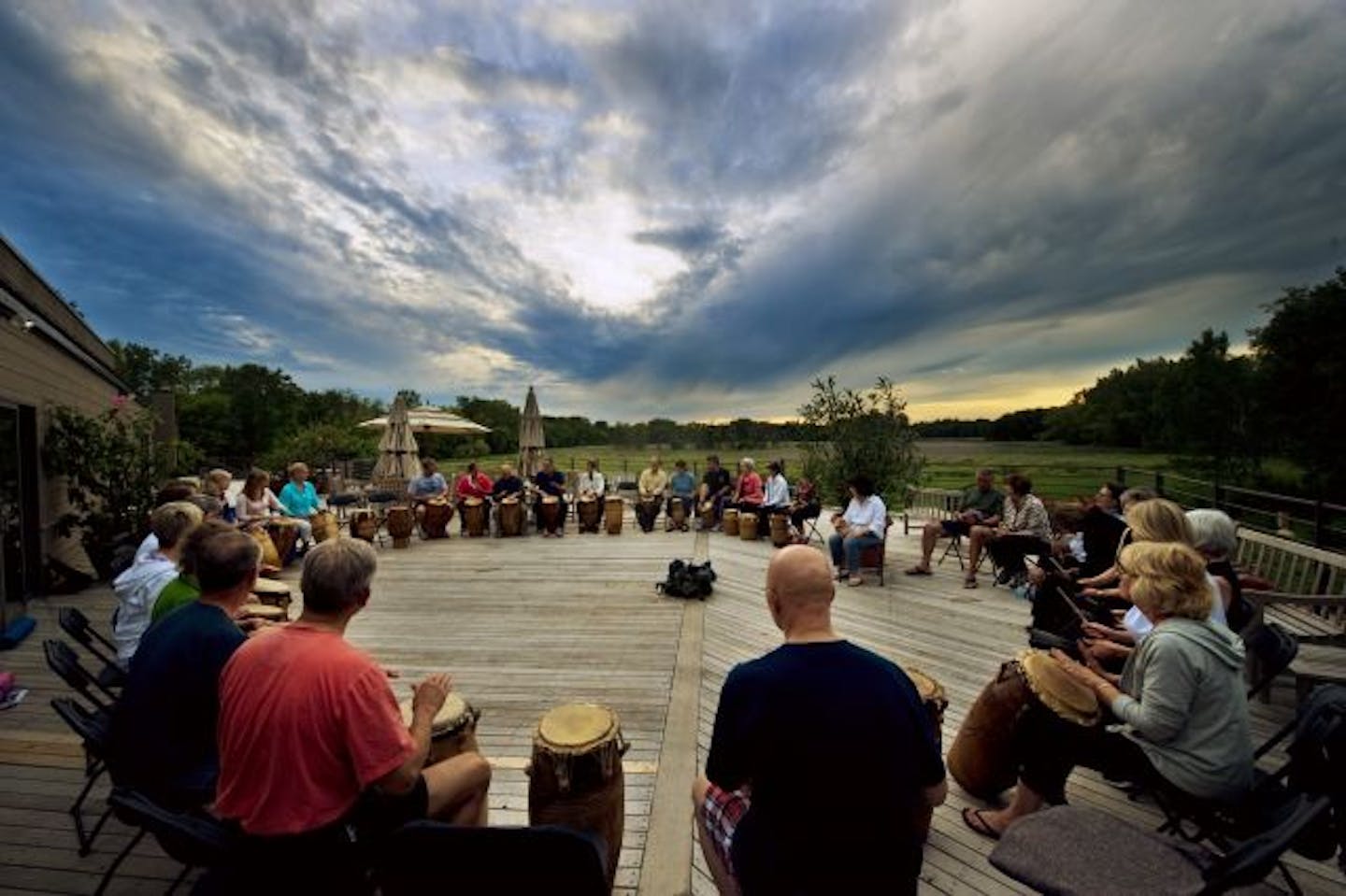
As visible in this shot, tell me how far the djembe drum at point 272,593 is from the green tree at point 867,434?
8.92 meters

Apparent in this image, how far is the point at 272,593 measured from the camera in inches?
150

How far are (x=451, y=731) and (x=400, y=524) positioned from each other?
23.3 feet

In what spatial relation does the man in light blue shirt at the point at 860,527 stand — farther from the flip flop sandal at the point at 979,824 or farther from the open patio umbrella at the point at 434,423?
the open patio umbrella at the point at 434,423

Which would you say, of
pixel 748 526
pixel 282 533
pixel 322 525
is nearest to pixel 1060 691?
pixel 748 526

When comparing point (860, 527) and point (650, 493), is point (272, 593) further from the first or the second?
point (650, 493)

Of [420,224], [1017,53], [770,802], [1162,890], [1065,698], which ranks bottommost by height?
[1162,890]

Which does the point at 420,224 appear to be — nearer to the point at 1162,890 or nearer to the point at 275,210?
the point at 275,210

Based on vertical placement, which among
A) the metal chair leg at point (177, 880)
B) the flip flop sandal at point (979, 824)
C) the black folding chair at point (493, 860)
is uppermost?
the black folding chair at point (493, 860)

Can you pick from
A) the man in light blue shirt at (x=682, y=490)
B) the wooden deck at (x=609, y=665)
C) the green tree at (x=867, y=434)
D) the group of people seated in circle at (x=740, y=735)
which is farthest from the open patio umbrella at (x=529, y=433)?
the group of people seated in circle at (x=740, y=735)

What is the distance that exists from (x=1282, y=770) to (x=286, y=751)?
9.97ft

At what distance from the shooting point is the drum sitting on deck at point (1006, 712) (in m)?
2.05

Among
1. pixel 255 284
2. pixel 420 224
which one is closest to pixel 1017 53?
pixel 420 224

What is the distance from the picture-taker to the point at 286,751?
1280 millimetres

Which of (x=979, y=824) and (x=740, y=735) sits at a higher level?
(x=740, y=735)
